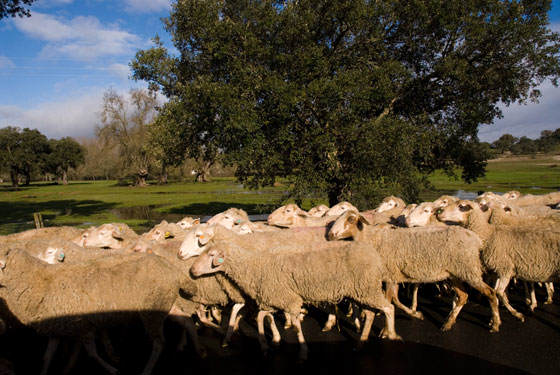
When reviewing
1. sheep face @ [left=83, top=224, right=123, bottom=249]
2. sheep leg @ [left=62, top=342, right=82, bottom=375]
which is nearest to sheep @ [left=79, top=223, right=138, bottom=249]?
sheep face @ [left=83, top=224, right=123, bottom=249]

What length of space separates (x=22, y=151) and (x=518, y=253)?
81.5 metres

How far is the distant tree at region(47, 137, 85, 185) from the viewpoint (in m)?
73.5

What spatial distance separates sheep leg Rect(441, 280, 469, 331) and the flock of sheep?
0.06 ft

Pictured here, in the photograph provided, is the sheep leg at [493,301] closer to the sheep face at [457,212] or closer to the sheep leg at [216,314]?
the sheep face at [457,212]

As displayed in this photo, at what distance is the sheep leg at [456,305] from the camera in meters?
6.23

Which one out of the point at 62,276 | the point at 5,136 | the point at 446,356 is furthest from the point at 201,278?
the point at 5,136

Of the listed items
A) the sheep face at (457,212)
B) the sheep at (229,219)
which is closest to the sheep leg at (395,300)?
the sheep face at (457,212)

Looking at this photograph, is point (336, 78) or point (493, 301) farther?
point (336, 78)

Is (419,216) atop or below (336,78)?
below

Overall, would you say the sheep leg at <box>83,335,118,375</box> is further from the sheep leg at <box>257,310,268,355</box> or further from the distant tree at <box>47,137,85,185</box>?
the distant tree at <box>47,137,85,185</box>

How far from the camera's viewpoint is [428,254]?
623 centimetres

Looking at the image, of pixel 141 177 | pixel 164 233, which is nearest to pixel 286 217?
pixel 164 233

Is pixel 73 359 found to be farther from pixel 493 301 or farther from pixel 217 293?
pixel 493 301

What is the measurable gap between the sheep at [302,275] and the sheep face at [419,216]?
8.66 feet
